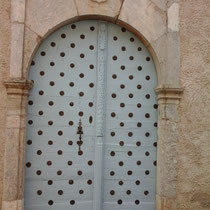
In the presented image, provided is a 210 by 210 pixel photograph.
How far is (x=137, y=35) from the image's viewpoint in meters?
4.21

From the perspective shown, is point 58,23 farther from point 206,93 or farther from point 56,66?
point 206,93

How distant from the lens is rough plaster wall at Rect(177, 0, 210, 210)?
405 cm

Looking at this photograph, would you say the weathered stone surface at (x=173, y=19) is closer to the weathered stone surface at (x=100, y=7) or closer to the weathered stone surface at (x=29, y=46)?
the weathered stone surface at (x=100, y=7)

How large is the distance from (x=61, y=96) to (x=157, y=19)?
166 cm

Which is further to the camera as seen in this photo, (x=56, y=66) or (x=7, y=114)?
(x=56, y=66)

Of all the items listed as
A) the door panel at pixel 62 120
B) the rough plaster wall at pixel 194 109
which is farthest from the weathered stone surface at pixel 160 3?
the door panel at pixel 62 120

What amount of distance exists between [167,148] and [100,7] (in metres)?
2.06

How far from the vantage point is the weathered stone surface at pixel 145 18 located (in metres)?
4.06

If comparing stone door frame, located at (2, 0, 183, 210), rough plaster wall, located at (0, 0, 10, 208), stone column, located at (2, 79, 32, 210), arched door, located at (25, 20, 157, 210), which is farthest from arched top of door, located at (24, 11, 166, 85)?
stone column, located at (2, 79, 32, 210)

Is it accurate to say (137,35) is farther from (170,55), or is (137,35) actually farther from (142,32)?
(170,55)

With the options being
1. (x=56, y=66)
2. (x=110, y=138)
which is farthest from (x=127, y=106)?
(x=56, y=66)

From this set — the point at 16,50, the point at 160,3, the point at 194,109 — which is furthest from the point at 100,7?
the point at 194,109

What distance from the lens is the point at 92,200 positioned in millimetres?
4066

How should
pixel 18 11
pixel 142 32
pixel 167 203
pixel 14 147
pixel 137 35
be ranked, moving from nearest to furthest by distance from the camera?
pixel 14 147 → pixel 18 11 → pixel 167 203 → pixel 142 32 → pixel 137 35
